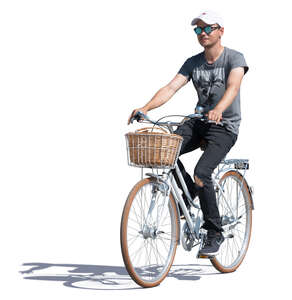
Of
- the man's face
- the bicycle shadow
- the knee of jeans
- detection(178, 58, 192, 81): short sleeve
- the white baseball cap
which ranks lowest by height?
the bicycle shadow

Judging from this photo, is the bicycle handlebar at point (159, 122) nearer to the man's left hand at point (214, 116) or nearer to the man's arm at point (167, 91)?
the man's left hand at point (214, 116)

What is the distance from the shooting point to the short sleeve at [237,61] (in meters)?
8.78

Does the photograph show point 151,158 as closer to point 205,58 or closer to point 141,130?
point 141,130

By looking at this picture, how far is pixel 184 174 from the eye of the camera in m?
8.91

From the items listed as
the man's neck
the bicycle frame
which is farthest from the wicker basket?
the man's neck

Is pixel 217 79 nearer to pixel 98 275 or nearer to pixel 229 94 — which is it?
pixel 229 94

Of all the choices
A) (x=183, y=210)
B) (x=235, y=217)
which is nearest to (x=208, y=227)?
(x=183, y=210)

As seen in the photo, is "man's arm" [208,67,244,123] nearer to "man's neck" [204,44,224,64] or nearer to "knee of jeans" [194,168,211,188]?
"man's neck" [204,44,224,64]

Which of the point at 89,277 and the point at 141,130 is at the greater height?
the point at 141,130

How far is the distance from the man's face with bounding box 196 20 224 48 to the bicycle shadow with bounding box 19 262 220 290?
2651 millimetres

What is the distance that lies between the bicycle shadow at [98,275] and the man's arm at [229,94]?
1975mm

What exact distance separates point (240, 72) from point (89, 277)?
283 centimetres

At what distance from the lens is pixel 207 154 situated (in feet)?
28.7

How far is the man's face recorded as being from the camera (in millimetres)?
8748
